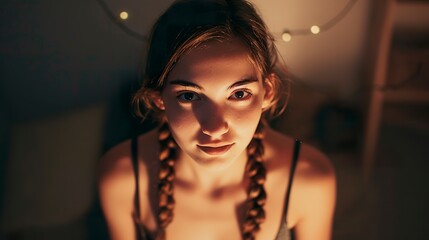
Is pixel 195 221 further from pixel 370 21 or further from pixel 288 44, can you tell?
pixel 370 21

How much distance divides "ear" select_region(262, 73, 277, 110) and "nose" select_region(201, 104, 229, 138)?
0.10 metres

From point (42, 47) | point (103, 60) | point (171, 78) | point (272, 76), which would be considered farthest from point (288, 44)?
point (42, 47)

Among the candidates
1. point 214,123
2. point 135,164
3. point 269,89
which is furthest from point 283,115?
point 135,164

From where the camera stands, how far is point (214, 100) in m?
0.55

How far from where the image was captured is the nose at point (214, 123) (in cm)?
55

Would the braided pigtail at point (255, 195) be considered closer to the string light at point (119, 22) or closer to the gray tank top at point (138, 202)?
the gray tank top at point (138, 202)

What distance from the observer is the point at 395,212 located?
0.76 meters

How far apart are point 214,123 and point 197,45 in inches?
4.5

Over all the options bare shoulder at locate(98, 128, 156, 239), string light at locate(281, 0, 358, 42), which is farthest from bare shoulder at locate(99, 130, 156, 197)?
string light at locate(281, 0, 358, 42)

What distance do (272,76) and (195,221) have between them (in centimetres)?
31

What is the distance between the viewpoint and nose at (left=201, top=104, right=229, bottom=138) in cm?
55

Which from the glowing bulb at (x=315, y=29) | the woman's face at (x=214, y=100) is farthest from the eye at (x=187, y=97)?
the glowing bulb at (x=315, y=29)

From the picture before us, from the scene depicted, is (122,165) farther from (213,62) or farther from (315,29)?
(315,29)

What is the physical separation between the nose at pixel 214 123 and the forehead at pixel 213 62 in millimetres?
54
